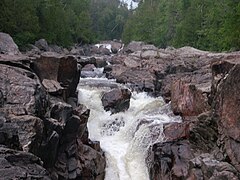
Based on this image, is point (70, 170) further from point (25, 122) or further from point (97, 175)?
point (25, 122)

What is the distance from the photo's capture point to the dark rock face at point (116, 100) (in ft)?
77.3

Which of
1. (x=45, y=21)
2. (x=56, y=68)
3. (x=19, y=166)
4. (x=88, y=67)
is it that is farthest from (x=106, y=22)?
(x=19, y=166)

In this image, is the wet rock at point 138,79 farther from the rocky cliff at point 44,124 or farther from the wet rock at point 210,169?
the wet rock at point 210,169

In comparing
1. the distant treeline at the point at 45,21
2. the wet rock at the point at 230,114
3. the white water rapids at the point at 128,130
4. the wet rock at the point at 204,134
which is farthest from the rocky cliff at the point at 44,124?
the distant treeline at the point at 45,21

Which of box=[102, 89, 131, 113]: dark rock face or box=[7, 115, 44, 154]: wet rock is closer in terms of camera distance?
box=[7, 115, 44, 154]: wet rock

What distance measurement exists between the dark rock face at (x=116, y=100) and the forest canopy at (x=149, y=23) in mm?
17576

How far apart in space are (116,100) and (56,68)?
5.25 m

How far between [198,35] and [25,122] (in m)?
44.5

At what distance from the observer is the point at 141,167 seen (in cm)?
1823

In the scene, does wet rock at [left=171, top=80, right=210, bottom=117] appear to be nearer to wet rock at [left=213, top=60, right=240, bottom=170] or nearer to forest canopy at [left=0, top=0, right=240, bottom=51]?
wet rock at [left=213, top=60, right=240, bottom=170]

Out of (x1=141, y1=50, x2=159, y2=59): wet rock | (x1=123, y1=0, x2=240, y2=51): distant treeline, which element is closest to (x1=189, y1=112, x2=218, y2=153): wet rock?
(x1=123, y1=0, x2=240, y2=51): distant treeline

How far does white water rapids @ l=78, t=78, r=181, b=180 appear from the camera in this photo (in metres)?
18.3

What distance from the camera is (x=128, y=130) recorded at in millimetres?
21031

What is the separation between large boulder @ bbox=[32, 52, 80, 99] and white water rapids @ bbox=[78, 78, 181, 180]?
10.4ft
